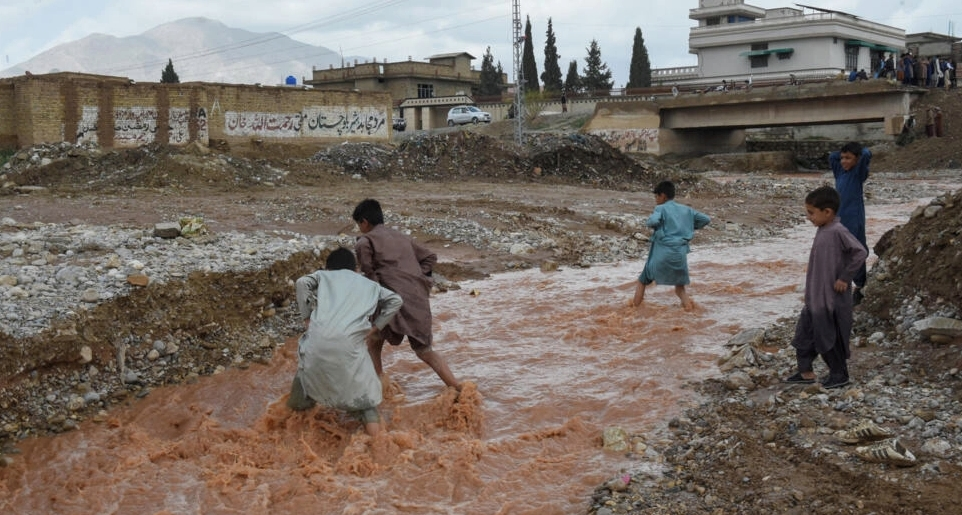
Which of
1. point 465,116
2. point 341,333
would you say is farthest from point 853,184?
point 465,116

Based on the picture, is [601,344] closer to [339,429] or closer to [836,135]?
[339,429]

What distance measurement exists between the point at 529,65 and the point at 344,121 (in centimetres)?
3422

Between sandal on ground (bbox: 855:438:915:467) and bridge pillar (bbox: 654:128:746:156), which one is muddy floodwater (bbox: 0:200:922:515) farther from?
bridge pillar (bbox: 654:128:746:156)

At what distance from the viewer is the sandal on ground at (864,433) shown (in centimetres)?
471

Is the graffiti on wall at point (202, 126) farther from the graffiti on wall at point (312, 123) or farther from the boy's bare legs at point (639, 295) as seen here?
the boy's bare legs at point (639, 295)

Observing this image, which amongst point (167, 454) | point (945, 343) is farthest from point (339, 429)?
point (945, 343)

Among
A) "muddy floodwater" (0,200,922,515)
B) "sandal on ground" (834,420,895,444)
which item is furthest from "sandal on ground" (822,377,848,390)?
"muddy floodwater" (0,200,922,515)

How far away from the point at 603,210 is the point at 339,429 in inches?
500

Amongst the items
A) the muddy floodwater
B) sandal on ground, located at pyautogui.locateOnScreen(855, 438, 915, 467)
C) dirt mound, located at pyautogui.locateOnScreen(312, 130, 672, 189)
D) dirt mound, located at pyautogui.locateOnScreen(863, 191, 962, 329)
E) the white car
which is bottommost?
the muddy floodwater

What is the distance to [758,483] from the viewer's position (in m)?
4.57

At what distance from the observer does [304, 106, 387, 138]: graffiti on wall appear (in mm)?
30953

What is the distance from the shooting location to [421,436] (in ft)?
19.6

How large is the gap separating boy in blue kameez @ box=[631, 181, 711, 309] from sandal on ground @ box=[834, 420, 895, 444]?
3908 mm

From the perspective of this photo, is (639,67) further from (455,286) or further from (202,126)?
(455,286)
